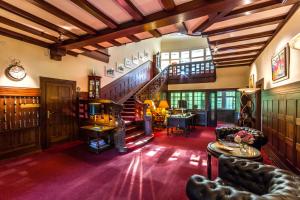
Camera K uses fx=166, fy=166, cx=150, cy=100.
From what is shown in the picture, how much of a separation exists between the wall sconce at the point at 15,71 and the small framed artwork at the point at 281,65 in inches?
231

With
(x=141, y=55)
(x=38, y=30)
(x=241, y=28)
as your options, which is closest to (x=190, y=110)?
(x=141, y=55)

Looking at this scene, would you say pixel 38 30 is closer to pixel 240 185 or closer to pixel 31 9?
pixel 31 9

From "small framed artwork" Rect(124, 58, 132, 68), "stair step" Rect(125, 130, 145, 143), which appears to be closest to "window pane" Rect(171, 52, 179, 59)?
"small framed artwork" Rect(124, 58, 132, 68)

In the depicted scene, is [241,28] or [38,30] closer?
[241,28]

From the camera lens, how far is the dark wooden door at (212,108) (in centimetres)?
884

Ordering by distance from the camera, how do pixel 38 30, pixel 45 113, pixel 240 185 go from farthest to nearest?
pixel 45 113, pixel 38 30, pixel 240 185

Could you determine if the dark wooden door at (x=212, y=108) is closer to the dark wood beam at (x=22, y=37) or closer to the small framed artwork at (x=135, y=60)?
the small framed artwork at (x=135, y=60)

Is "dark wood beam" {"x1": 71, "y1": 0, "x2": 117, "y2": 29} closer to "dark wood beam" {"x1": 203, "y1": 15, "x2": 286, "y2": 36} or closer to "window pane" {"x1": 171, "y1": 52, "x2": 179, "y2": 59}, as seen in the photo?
"dark wood beam" {"x1": 203, "y1": 15, "x2": 286, "y2": 36}

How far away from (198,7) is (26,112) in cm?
466

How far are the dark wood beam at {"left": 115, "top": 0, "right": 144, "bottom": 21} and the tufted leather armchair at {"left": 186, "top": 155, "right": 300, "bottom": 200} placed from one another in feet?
8.30

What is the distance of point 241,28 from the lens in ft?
11.3

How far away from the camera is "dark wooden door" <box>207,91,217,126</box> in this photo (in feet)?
29.0

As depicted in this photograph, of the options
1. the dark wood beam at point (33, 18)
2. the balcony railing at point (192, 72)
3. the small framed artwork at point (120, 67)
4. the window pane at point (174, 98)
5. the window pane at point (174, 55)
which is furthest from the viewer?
the window pane at point (174, 55)

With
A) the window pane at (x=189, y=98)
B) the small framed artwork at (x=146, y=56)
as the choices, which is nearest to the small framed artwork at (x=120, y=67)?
the small framed artwork at (x=146, y=56)
